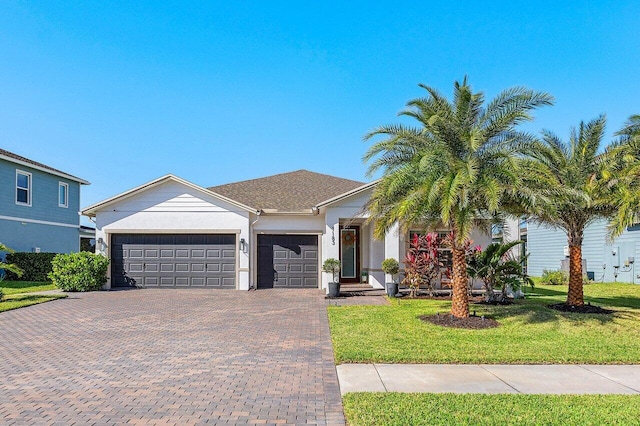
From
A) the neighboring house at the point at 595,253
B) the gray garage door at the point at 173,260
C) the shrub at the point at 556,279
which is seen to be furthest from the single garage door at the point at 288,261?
the shrub at the point at 556,279

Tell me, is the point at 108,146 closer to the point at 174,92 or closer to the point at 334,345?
the point at 174,92

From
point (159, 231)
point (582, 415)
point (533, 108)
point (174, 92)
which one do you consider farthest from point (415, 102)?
point (159, 231)

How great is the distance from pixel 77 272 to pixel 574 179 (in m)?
18.1

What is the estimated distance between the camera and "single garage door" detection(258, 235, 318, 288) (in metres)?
18.7

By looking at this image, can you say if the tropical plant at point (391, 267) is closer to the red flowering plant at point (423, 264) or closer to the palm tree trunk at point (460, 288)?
the red flowering plant at point (423, 264)

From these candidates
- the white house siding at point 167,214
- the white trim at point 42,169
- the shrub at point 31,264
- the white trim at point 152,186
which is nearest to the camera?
the white trim at point 152,186

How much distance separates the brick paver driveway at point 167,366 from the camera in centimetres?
506

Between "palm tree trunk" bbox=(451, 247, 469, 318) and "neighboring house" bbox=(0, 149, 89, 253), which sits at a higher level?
"neighboring house" bbox=(0, 149, 89, 253)

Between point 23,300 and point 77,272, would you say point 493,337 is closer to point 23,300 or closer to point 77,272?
point 23,300

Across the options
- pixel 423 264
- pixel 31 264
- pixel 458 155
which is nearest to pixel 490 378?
pixel 458 155

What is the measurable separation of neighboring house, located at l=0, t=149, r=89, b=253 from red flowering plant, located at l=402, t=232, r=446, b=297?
797 inches

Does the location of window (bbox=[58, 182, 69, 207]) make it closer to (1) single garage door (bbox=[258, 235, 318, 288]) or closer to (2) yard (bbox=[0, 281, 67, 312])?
(2) yard (bbox=[0, 281, 67, 312])

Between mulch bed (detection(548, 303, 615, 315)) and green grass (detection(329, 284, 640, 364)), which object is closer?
green grass (detection(329, 284, 640, 364))

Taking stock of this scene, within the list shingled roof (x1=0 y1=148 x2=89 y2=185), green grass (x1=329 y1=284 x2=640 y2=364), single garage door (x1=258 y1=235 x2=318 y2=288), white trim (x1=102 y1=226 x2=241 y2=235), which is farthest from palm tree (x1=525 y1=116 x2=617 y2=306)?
shingled roof (x1=0 y1=148 x2=89 y2=185)
